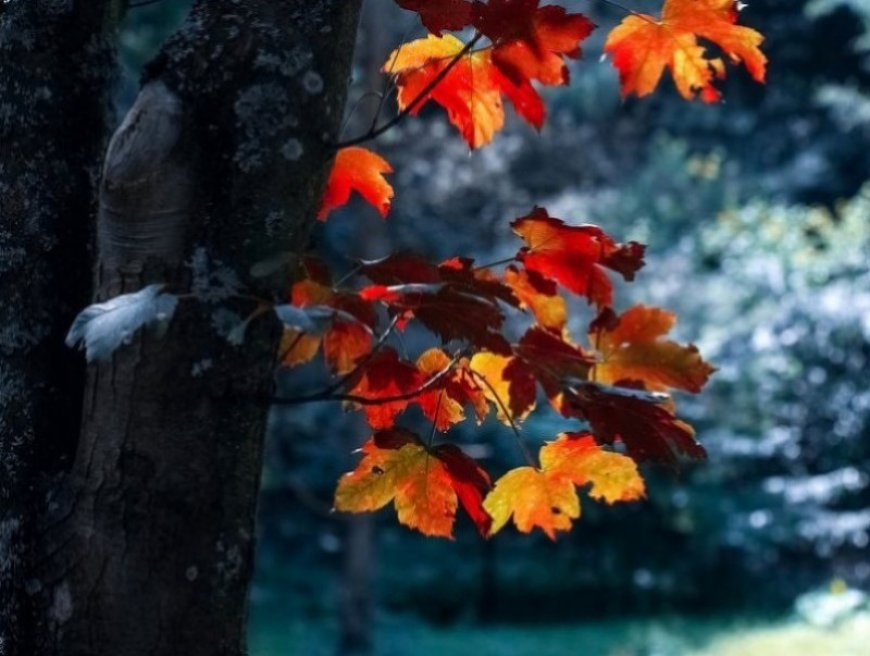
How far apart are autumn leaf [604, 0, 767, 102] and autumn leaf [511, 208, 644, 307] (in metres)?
0.26

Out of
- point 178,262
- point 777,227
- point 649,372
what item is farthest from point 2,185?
point 777,227

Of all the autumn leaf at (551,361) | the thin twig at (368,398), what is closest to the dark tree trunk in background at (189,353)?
the thin twig at (368,398)

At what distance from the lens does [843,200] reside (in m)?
10.8

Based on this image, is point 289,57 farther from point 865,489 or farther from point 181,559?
point 865,489

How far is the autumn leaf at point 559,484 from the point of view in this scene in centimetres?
122

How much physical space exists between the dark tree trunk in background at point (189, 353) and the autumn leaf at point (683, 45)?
0.45 meters

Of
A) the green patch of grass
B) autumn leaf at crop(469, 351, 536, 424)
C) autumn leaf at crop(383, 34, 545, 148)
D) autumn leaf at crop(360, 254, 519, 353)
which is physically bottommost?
the green patch of grass

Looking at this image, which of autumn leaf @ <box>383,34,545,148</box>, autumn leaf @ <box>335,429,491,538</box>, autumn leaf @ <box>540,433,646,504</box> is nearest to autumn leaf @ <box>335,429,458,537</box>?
autumn leaf @ <box>335,429,491,538</box>

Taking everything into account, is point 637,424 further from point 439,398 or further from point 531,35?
point 531,35

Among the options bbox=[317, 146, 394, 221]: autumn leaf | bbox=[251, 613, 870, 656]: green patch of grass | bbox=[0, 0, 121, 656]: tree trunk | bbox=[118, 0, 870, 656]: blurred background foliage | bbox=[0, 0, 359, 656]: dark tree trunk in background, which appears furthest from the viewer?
bbox=[118, 0, 870, 656]: blurred background foliage

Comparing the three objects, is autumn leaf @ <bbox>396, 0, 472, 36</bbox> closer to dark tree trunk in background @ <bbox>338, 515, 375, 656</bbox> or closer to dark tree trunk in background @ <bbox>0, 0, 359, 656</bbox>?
dark tree trunk in background @ <bbox>0, 0, 359, 656</bbox>

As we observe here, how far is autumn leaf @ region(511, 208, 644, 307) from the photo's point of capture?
1201 mm

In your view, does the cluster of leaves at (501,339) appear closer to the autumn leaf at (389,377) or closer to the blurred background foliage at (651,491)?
the autumn leaf at (389,377)

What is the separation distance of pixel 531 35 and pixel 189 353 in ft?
1.53
